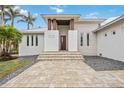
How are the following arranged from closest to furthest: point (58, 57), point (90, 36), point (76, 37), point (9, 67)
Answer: point (9, 67) < point (58, 57) < point (76, 37) < point (90, 36)

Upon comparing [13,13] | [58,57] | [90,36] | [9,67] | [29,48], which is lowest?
[9,67]

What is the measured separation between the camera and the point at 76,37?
16.3 metres

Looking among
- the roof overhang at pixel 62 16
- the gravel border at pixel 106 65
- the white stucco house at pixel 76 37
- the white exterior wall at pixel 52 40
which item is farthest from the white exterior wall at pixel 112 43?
the white exterior wall at pixel 52 40

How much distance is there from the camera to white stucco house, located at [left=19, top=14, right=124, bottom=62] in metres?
14.0

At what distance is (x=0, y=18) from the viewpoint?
2509cm

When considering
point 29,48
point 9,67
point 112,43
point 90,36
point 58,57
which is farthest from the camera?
point 29,48

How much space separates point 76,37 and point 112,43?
3.77 metres

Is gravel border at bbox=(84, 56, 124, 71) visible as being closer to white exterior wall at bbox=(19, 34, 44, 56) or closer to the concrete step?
the concrete step

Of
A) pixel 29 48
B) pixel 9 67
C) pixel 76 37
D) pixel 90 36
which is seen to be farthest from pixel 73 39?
pixel 9 67

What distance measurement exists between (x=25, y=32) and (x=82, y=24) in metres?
6.42

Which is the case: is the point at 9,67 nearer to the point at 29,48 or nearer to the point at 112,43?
the point at 112,43

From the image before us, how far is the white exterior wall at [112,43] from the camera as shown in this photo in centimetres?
1195
